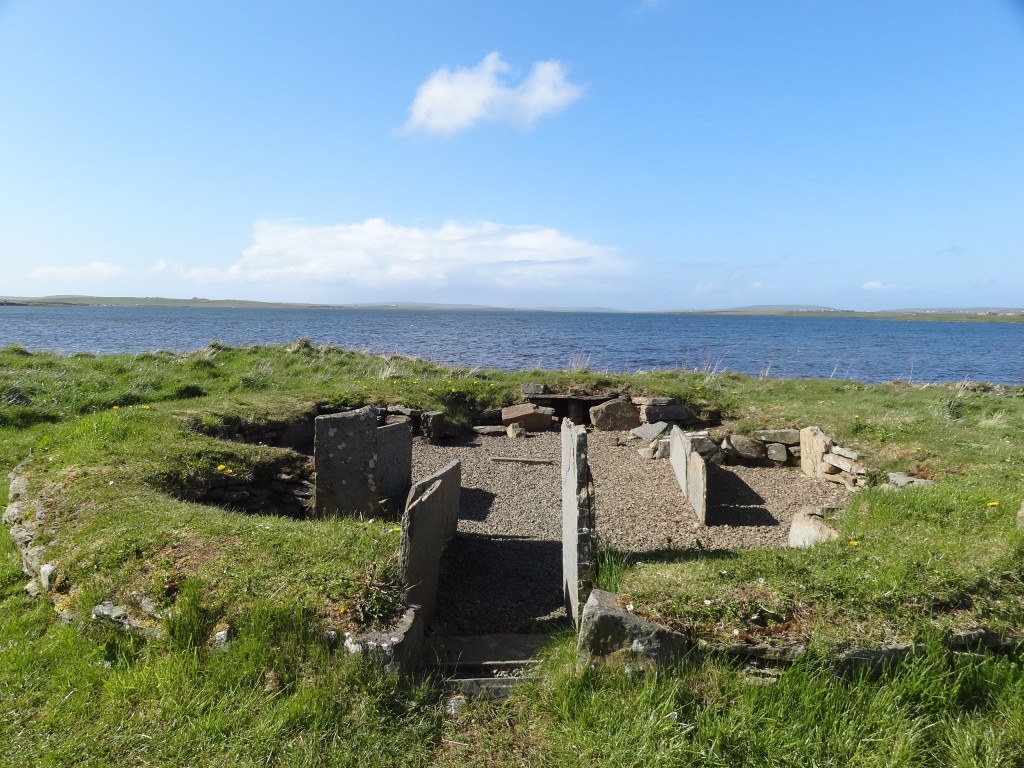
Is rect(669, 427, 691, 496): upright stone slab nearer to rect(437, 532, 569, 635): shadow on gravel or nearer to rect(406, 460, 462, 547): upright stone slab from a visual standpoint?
rect(437, 532, 569, 635): shadow on gravel

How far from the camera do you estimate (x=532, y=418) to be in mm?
13406

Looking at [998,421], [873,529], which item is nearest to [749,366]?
[998,421]

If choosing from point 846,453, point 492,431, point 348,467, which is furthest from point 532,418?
point 348,467

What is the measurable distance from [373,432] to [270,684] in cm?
390

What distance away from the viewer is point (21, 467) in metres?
7.64

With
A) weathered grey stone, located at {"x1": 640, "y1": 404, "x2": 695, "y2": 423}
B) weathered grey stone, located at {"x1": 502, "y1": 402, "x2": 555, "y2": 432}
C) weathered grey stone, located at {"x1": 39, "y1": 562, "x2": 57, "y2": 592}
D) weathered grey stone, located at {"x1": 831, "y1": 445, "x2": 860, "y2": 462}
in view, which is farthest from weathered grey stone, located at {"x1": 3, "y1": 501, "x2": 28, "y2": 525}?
weathered grey stone, located at {"x1": 831, "y1": 445, "x2": 860, "y2": 462}

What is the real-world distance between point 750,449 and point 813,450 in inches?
43.4

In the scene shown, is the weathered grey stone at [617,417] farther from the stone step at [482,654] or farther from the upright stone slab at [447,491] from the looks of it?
the stone step at [482,654]

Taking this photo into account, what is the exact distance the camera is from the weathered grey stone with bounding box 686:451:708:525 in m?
8.04

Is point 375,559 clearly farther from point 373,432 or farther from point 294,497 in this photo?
point 294,497

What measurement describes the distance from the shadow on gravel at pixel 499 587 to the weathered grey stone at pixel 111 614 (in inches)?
93.0

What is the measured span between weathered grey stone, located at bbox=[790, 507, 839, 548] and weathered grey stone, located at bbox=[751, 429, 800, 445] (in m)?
3.79

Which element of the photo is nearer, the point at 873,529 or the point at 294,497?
the point at 873,529

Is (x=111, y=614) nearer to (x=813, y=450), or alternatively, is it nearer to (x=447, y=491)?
(x=447, y=491)
